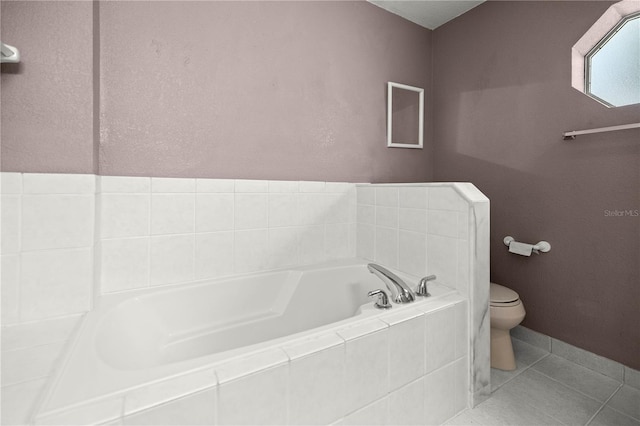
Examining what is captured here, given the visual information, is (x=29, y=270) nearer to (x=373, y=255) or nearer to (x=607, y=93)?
(x=373, y=255)

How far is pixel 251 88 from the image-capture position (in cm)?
171

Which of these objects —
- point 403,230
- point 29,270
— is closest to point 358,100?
point 403,230

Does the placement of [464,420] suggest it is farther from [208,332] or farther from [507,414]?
[208,332]

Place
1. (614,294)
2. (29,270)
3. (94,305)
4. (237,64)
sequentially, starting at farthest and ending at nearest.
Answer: (237,64)
(614,294)
(94,305)
(29,270)

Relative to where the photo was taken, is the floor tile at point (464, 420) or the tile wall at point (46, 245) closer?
the tile wall at point (46, 245)

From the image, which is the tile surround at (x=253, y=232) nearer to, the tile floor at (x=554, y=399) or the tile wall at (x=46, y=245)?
the tile wall at (x=46, y=245)

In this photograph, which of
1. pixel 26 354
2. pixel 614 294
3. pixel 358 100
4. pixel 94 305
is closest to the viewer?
pixel 26 354

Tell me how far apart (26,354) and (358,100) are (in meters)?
2.16

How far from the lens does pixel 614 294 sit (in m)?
1.52

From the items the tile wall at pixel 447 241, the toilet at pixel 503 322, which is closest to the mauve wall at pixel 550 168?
the toilet at pixel 503 322

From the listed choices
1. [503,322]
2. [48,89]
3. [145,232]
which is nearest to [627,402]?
[503,322]

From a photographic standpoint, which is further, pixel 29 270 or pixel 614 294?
pixel 614 294

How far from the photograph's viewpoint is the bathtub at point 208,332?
26.9 inches

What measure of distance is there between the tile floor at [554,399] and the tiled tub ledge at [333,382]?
177 millimetres
